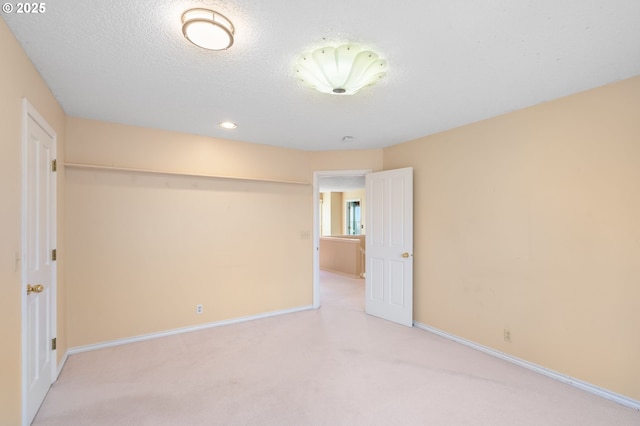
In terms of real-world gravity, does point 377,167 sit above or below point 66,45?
below

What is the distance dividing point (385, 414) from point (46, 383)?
2.54m

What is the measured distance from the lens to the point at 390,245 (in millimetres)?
3955

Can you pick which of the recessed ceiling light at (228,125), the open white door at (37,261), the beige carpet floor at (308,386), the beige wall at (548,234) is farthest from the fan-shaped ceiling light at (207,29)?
the beige wall at (548,234)

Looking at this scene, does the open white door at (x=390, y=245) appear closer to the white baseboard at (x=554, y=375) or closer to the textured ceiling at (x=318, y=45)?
the white baseboard at (x=554, y=375)

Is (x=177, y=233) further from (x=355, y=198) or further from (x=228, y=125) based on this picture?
(x=355, y=198)

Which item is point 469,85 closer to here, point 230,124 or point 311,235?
point 230,124

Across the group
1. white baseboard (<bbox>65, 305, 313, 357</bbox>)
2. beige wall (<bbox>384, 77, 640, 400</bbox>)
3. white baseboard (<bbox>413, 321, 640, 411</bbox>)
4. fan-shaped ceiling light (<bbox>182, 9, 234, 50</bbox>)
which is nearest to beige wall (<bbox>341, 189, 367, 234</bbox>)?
white baseboard (<bbox>65, 305, 313, 357</bbox>)

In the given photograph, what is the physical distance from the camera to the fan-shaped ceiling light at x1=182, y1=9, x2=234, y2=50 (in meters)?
1.46

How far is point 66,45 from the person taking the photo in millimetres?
1762

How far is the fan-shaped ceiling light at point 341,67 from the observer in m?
1.80

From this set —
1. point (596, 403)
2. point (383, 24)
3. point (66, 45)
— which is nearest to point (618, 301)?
point (596, 403)

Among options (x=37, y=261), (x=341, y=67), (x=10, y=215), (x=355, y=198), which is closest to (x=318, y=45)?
(x=341, y=67)

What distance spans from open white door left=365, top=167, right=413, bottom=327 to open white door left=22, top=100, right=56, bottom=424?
3410 mm

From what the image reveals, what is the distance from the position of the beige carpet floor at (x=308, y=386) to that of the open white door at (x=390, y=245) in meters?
0.56
